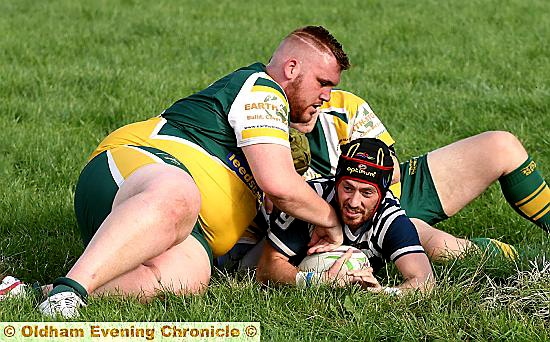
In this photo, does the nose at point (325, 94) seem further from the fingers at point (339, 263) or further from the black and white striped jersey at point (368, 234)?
the fingers at point (339, 263)

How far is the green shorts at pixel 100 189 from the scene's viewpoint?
Result: 4770 mm

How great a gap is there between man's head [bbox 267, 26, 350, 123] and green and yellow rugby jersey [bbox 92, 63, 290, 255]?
119mm

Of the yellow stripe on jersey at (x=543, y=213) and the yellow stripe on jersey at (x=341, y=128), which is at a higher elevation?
the yellow stripe on jersey at (x=341, y=128)

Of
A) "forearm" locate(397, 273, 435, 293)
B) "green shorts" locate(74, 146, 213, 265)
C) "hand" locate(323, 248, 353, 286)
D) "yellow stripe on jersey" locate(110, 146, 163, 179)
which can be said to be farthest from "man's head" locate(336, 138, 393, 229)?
"yellow stripe on jersey" locate(110, 146, 163, 179)

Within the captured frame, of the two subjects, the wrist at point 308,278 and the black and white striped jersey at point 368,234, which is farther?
the black and white striped jersey at point 368,234

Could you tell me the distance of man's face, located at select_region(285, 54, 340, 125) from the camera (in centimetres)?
512

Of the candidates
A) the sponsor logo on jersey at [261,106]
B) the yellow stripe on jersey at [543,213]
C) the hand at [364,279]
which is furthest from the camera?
the yellow stripe on jersey at [543,213]

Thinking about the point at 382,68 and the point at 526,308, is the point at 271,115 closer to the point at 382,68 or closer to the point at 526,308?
the point at 526,308

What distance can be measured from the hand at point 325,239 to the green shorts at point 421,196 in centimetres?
92

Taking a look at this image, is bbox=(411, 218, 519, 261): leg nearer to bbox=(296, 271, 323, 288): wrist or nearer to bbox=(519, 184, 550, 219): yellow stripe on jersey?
bbox=(519, 184, 550, 219): yellow stripe on jersey

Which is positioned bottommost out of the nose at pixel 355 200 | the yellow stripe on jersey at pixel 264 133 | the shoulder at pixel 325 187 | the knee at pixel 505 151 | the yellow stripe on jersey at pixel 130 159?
the knee at pixel 505 151

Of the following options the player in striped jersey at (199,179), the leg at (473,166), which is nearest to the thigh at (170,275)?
the player in striped jersey at (199,179)

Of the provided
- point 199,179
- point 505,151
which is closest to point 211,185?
point 199,179

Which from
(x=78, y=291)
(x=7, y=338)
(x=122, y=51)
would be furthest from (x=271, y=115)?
(x=122, y=51)
